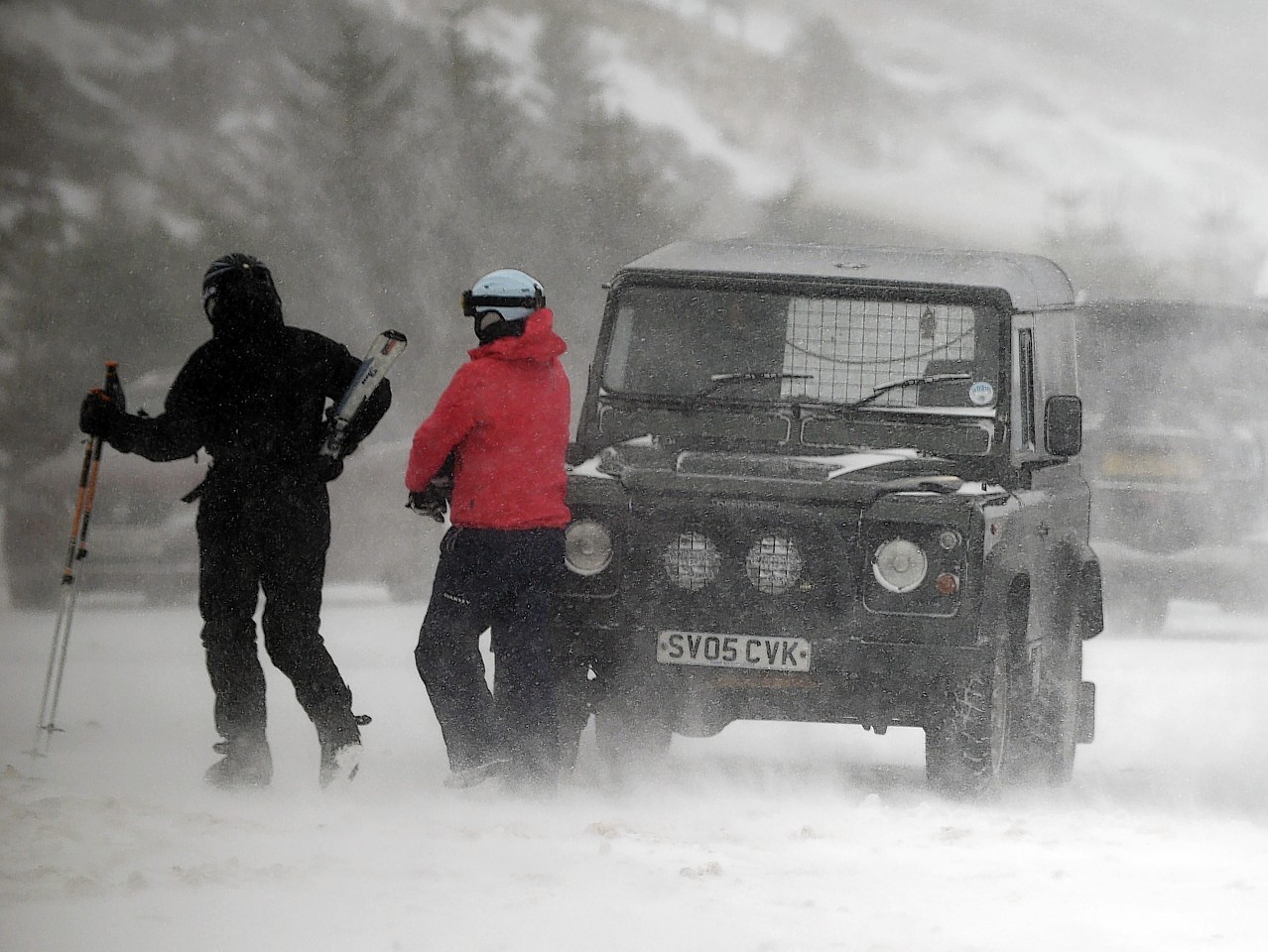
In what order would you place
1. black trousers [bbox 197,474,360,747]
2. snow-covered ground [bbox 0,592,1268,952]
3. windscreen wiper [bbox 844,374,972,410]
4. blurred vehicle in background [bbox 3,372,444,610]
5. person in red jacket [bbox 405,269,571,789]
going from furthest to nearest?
blurred vehicle in background [bbox 3,372,444,610], windscreen wiper [bbox 844,374,972,410], person in red jacket [bbox 405,269,571,789], black trousers [bbox 197,474,360,747], snow-covered ground [bbox 0,592,1268,952]

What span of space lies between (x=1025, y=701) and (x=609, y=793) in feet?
5.32

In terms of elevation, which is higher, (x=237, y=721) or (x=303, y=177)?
(x=303, y=177)

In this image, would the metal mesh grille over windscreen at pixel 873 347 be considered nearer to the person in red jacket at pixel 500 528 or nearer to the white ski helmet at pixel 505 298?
the person in red jacket at pixel 500 528

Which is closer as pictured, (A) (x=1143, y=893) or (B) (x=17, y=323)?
(A) (x=1143, y=893)

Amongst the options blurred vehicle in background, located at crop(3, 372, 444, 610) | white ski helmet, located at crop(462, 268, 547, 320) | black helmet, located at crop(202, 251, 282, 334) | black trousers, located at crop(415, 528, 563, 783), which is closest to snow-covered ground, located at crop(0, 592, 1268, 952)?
black trousers, located at crop(415, 528, 563, 783)

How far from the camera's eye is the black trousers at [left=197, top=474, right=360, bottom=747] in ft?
21.2

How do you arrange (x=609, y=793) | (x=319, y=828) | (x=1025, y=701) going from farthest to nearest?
(x=1025, y=701) < (x=609, y=793) < (x=319, y=828)

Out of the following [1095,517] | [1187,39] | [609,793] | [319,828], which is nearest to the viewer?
[319,828]

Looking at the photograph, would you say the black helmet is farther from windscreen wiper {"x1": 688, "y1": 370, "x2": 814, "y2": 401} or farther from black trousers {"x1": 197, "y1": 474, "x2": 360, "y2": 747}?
windscreen wiper {"x1": 688, "y1": 370, "x2": 814, "y2": 401}

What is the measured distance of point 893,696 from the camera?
273 inches

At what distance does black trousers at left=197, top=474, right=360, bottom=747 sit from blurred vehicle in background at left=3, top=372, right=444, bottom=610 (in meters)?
4.37

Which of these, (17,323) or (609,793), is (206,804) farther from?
(17,323)

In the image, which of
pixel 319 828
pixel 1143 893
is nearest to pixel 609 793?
pixel 319 828

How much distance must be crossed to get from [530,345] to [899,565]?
1.42 m
